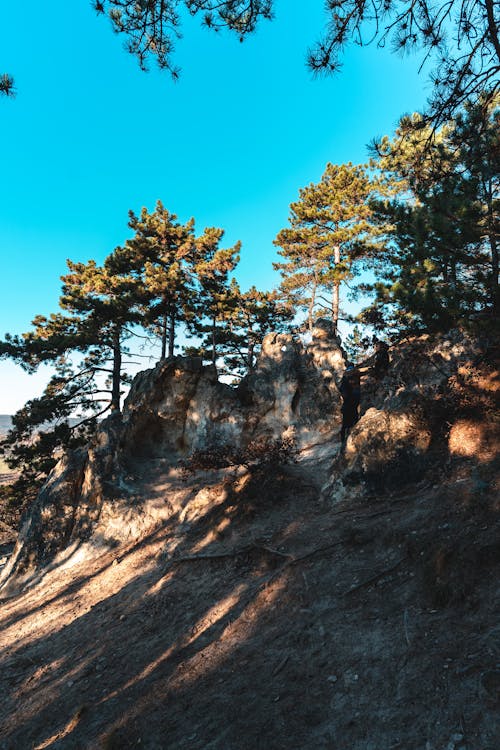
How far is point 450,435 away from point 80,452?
14.2 metres

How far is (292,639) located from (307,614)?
0.46 metres

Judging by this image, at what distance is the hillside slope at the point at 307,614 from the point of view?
3.82m

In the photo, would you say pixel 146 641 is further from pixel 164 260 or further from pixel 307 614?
pixel 164 260

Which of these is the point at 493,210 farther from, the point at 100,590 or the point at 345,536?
the point at 100,590

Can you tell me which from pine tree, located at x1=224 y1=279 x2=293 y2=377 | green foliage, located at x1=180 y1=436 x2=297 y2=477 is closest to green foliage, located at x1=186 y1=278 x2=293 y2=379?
pine tree, located at x1=224 y1=279 x2=293 y2=377

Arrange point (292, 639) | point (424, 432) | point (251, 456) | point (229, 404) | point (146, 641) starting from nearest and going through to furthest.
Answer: point (292, 639), point (146, 641), point (424, 432), point (251, 456), point (229, 404)

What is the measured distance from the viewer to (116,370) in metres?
24.8

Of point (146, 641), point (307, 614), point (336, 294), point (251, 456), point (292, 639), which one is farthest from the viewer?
point (336, 294)

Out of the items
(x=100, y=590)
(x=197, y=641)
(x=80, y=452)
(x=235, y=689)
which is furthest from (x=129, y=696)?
(x=80, y=452)

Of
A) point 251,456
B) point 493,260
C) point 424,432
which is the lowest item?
point 251,456

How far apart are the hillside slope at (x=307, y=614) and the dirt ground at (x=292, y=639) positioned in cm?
2

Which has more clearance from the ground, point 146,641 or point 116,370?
point 116,370

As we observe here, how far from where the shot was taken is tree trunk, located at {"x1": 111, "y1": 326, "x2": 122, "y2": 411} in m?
23.9

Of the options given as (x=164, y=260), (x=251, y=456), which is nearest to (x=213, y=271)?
(x=164, y=260)
